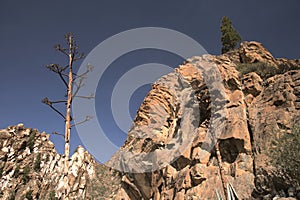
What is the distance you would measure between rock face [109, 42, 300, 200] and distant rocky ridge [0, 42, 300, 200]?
0.21 ft

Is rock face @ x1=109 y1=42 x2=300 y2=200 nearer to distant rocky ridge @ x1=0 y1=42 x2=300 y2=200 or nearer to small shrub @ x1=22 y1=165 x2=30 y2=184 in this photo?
distant rocky ridge @ x1=0 y1=42 x2=300 y2=200

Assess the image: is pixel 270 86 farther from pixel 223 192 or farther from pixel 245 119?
pixel 223 192

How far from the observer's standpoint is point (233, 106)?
18047 millimetres

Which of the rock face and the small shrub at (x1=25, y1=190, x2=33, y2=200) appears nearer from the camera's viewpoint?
the rock face

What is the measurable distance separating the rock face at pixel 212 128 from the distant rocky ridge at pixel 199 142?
0.21ft

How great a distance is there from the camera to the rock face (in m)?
14.4

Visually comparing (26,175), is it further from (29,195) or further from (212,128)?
(212,128)

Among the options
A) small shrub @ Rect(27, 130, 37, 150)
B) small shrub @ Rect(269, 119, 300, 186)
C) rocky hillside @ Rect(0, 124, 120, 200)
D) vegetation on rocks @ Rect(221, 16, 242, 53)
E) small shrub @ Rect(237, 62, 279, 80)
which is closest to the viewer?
small shrub @ Rect(269, 119, 300, 186)

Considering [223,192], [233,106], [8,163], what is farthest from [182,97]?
[8,163]

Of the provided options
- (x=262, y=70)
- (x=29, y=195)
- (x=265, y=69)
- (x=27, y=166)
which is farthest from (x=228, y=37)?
(x=29, y=195)

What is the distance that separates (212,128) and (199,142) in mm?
1380

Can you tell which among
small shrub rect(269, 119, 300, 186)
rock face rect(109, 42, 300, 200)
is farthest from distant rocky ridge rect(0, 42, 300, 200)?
small shrub rect(269, 119, 300, 186)

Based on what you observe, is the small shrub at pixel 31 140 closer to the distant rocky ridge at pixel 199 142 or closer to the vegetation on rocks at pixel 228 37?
the distant rocky ridge at pixel 199 142

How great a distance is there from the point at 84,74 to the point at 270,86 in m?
13.8
